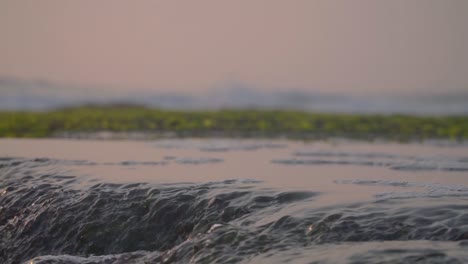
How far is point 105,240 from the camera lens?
5801 millimetres

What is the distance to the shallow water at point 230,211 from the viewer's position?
458 cm

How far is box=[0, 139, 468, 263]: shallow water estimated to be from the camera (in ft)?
15.0

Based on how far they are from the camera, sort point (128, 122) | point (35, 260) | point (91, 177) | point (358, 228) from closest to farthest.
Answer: point (358, 228) → point (35, 260) → point (91, 177) → point (128, 122)

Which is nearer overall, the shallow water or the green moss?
the shallow water

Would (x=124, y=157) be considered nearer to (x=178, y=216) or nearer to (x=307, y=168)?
(x=307, y=168)

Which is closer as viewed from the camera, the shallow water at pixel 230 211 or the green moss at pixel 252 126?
the shallow water at pixel 230 211

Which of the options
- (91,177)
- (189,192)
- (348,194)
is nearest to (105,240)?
(189,192)

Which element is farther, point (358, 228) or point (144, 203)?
point (144, 203)

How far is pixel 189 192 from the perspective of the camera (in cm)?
619

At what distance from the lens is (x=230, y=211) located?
5.57 m

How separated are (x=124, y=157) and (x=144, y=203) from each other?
3721 millimetres

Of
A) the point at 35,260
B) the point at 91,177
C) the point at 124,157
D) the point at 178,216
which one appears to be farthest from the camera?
the point at 124,157

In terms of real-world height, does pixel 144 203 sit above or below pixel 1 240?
above

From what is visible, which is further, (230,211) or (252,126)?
(252,126)
